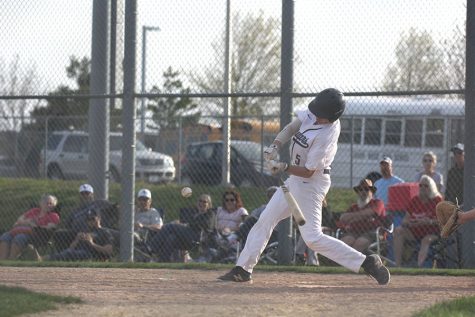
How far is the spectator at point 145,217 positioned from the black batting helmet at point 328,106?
16.4 feet

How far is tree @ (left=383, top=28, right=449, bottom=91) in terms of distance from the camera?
1095cm

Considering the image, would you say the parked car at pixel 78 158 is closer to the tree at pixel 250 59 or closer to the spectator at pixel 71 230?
the tree at pixel 250 59

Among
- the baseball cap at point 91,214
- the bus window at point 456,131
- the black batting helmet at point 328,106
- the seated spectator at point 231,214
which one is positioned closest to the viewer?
the black batting helmet at point 328,106

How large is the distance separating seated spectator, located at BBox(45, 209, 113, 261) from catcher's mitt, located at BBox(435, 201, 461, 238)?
474 cm

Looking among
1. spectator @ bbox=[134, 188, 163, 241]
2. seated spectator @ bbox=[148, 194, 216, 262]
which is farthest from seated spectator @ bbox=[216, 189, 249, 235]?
spectator @ bbox=[134, 188, 163, 241]

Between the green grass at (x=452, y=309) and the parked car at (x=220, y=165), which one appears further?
the parked car at (x=220, y=165)

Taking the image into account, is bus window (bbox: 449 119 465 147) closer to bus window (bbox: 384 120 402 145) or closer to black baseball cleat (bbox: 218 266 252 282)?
bus window (bbox: 384 120 402 145)

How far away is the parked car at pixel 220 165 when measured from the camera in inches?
716

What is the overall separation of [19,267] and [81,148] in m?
12.3

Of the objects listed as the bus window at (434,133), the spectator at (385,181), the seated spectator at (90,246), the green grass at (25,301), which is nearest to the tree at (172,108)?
the seated spectator at (90,246)

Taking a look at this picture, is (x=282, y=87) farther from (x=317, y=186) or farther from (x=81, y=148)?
(x=81, y=148)

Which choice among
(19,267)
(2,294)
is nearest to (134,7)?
(19,267)

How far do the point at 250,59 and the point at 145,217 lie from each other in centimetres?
255

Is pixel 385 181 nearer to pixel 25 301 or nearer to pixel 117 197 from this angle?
pixel 117 197
